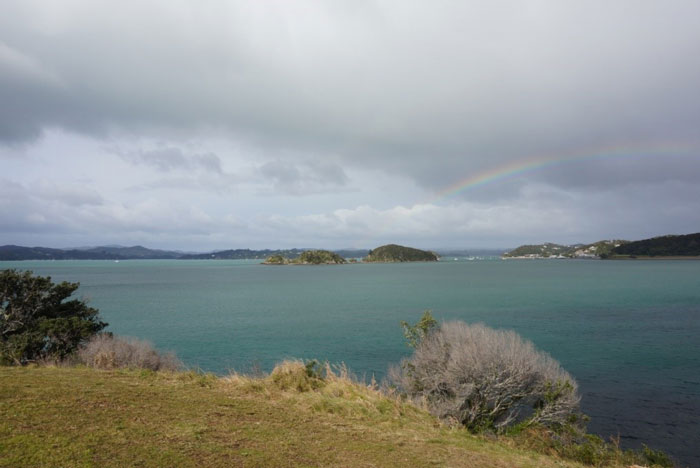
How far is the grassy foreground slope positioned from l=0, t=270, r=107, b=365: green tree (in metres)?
7.26

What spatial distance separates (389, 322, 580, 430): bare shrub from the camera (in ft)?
45.7

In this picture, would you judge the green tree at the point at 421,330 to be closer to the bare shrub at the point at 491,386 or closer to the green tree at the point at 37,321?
the bare shrub at the point at 491,386

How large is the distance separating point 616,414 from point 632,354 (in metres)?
14.1

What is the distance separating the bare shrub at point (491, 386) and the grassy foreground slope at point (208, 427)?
7.94 feet

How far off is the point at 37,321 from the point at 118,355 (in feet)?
24.3

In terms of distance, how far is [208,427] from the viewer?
8359 mm

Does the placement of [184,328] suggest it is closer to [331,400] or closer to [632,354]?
[331,400]

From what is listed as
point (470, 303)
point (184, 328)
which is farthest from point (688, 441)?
point (470, 303)

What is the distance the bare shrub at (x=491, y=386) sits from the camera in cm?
1393

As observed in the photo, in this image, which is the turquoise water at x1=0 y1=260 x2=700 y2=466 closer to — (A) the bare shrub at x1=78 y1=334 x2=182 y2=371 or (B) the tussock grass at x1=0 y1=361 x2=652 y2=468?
(A) the bare shrub at x1=78 y1=334 x2=182 y2=371

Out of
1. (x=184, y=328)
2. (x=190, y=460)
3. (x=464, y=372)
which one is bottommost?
(x=184, y=328)

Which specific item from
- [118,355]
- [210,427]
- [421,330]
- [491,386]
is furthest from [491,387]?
[118,355]

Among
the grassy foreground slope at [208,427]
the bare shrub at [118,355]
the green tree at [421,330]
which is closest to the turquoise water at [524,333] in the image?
the green tree at [421,330]

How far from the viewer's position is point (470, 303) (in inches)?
2450
